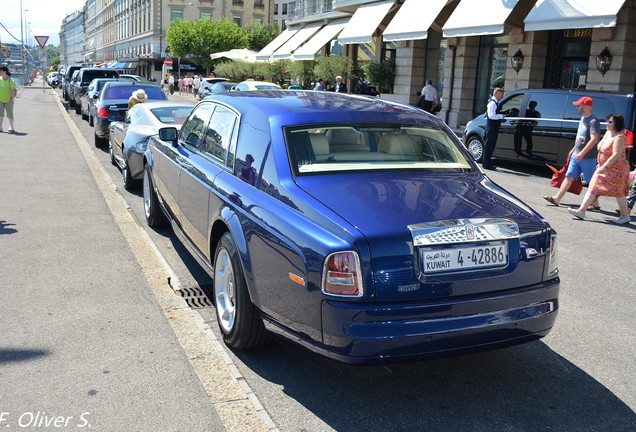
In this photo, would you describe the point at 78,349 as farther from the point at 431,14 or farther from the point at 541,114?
the point at 431,14

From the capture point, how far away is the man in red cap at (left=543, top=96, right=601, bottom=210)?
9.72m

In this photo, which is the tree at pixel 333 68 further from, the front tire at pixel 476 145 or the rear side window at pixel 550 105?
the rear side window at pixel 550 105

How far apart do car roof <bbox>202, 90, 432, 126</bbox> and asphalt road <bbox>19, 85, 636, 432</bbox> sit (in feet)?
5.09

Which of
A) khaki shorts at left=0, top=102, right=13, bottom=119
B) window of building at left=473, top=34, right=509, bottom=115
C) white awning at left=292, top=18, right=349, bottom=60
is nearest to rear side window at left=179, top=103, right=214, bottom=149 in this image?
khaki shorts at left=0, top=102, right=13, bottom=119

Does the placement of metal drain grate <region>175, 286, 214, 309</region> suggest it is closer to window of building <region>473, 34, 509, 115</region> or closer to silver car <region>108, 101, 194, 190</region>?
silver car <region>108, 101, 194, 190</region>

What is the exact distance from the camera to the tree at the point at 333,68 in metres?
31.6

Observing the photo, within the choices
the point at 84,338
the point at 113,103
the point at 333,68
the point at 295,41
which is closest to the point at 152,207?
the point at 84,338

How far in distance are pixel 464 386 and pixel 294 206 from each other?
Answer: 1476 millimetres

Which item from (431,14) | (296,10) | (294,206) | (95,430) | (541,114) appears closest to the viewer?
(95,430)

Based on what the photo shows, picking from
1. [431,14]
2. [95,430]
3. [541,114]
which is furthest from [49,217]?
[431,14]

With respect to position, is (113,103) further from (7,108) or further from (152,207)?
(152,207)

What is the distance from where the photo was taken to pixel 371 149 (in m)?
4.37

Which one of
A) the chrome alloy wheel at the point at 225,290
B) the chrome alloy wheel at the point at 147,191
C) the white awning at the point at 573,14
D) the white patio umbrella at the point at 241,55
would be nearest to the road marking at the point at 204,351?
the chrome alloy wheel at the point at 225,290

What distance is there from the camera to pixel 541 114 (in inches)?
537
